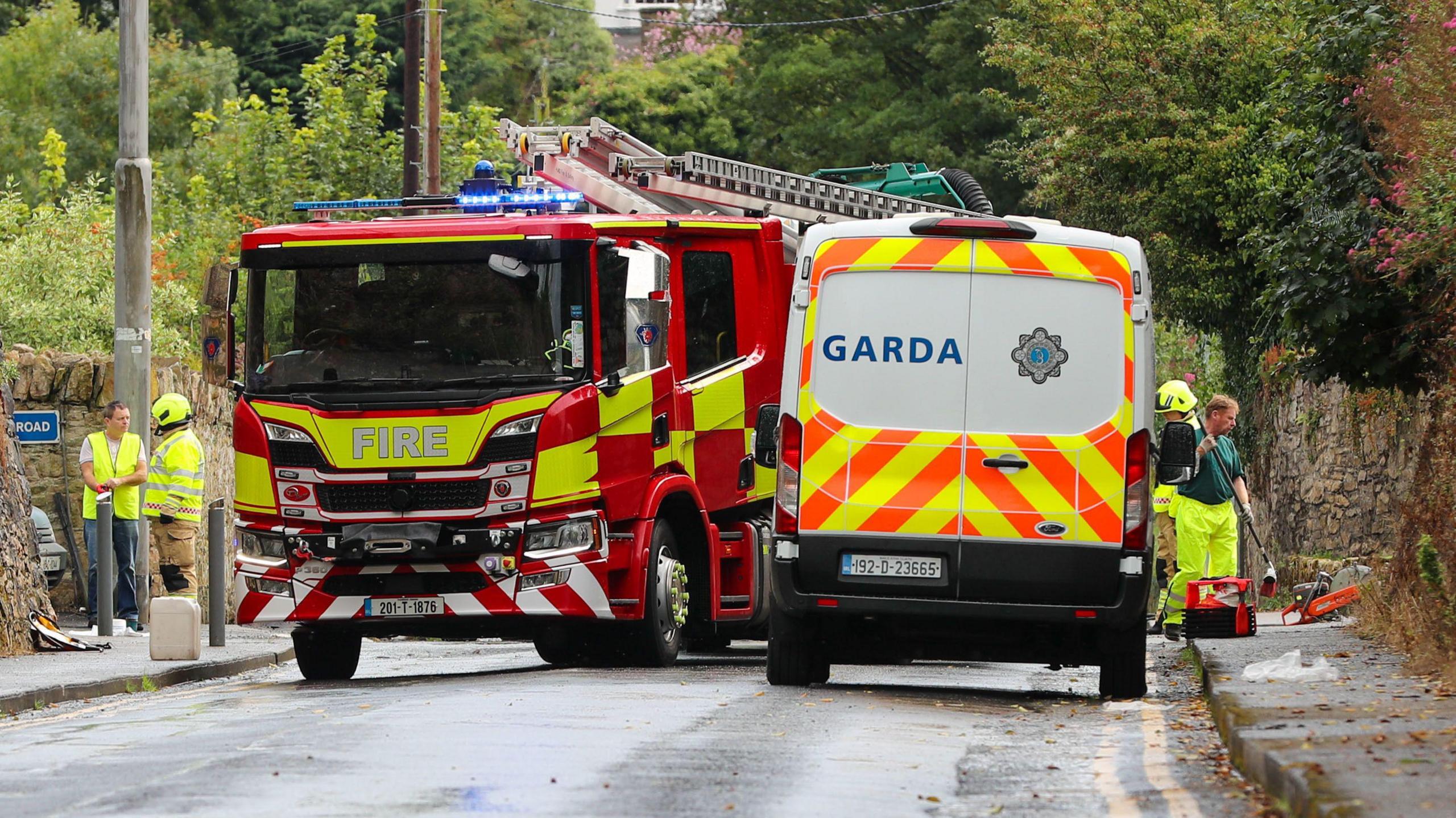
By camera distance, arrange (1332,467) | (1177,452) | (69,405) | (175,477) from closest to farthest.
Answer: (1177,452)
(175,477)
(69,405)
(1332,467)

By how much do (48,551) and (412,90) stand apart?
11.2m

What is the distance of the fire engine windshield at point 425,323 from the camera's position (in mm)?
12992

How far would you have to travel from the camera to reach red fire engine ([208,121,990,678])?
42.3 feet

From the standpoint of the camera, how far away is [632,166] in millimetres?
16734

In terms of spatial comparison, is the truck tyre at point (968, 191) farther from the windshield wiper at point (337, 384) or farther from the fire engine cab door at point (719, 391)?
the windshield wiper at point (337, 384)

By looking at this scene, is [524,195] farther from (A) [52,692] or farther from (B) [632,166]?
(A) [52,692]

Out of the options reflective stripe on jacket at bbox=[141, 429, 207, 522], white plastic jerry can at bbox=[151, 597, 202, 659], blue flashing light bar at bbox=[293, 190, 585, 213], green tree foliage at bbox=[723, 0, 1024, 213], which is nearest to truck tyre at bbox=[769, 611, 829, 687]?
blue flashing light bar at bbox=[293, 190, 585, 213]

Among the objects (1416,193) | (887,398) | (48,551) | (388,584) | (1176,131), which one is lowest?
(48,551)

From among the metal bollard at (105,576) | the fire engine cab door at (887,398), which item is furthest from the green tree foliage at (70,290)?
the fire engine cab door at (887,398)

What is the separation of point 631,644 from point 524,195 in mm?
2918

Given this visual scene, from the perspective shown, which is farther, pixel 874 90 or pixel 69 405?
pixel 874 90

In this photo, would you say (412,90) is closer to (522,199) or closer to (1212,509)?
(522,199)

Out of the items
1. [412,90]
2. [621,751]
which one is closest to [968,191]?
[412,90]

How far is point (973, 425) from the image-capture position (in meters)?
11.3
